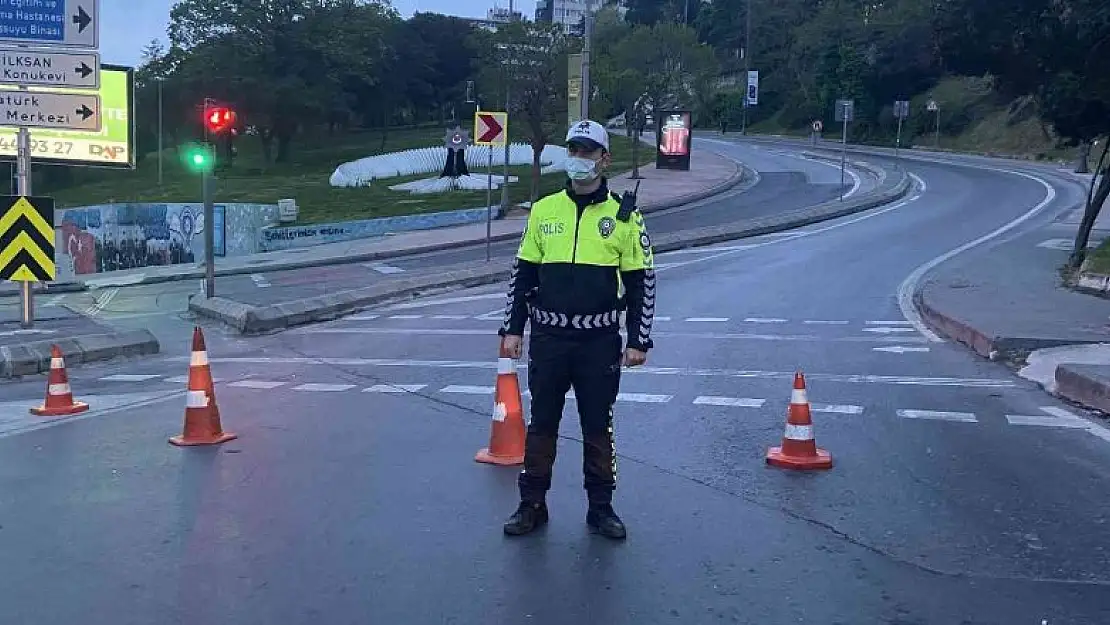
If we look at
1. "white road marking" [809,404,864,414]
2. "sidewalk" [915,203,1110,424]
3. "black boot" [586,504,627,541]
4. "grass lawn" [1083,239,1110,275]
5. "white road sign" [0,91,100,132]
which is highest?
"white road sign" [0,91,100,132]

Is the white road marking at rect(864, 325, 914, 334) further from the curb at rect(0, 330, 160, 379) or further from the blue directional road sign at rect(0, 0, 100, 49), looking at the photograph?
the blue directional road sign at rect(0, 0, 100, 49)

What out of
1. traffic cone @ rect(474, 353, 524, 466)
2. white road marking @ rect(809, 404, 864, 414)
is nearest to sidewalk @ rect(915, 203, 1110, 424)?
white road marking @ rect(809, 404, 864, 414)

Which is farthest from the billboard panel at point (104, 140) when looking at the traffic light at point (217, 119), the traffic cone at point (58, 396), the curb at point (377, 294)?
the traffic cone at point (58, 396)

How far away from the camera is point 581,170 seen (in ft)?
18.4

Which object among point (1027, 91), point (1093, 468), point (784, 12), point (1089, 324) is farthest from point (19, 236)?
point (784, 12)

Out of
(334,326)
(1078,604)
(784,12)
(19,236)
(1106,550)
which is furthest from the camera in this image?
(784,12)

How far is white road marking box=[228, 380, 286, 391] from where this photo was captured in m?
11.2

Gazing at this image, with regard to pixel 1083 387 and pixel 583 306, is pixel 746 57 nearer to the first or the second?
pixel 1083 387

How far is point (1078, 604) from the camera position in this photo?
4902mm

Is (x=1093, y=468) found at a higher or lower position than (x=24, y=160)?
lower

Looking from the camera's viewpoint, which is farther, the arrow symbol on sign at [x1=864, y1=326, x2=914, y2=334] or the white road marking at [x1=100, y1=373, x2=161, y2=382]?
the arrow symbol on sign at [x1=864, y1=326, x2=914, y2=334]

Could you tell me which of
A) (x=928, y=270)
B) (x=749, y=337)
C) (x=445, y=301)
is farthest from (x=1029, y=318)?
(x=445, y=301)

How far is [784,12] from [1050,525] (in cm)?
9739

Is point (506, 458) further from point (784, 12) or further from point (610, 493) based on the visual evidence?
point (784, 12)
